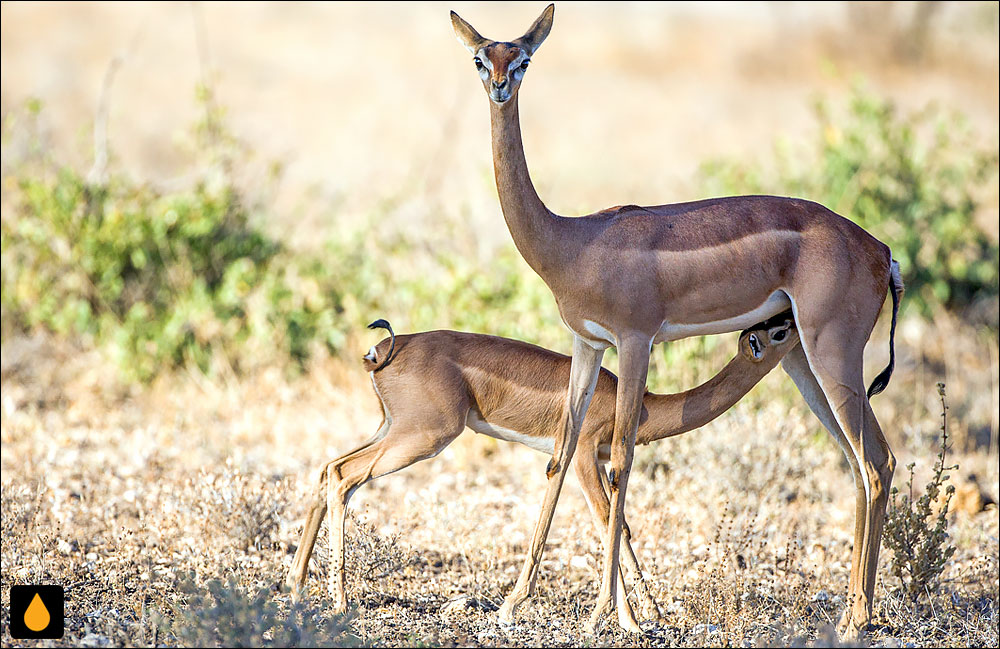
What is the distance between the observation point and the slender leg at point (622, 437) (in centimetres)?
462

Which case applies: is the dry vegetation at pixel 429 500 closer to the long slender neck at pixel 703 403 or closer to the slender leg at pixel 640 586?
the slender leg at pixel 640 586

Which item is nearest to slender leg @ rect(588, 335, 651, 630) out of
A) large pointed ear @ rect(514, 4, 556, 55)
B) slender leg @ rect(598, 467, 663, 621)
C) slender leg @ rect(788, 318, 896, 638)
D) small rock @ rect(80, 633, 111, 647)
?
slender leg @ rect(598, 467, 663, 621)

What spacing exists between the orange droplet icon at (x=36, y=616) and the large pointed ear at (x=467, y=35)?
116 inches

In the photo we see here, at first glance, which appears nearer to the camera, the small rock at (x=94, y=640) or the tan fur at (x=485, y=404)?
the small rock at (x=94, y=640)

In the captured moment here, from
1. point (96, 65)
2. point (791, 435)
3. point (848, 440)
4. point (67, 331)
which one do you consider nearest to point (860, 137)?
point (791, 435)

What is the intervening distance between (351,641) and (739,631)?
1.75 meters

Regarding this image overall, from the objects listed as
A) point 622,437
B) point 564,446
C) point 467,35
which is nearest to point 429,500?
point 564,446

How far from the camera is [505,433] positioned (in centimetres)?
545

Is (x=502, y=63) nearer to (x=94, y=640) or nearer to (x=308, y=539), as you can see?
(x=308, y=539)

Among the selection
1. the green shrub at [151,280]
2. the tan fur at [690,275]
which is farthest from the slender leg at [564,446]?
the green shrub at [151,280]

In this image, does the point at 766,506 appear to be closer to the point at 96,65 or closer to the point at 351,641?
the point at 351,641

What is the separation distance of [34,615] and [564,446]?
241 centimetres

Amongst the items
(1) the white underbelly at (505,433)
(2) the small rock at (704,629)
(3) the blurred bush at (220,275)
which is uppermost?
(3) the blurred bush at (220,275)

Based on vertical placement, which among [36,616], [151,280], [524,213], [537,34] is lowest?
[36,616]
